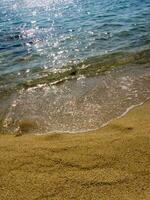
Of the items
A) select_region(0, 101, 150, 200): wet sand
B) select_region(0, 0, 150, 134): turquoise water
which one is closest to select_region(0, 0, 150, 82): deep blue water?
select_region(0, 0, 150, 134): turquoise water

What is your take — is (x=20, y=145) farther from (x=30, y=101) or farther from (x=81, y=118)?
(x=30, y=101)

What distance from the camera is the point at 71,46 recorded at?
1141 cm

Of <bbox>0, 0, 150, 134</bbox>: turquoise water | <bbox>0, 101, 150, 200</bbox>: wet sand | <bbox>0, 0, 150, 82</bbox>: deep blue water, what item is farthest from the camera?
<bbox>0, 0, 150, 82</bbox>: deep blue water

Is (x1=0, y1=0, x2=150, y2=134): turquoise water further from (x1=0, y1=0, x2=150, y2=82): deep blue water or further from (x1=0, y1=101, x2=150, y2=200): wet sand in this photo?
(x1=0, y1=101, x2=150, y2=200): wet sand

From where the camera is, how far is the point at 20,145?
4.70 meters

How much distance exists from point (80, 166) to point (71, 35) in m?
9.65

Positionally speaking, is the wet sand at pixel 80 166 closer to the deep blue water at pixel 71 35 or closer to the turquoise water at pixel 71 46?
the turquoise water at pixel 71 46

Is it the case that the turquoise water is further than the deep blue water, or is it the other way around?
the deep blue water

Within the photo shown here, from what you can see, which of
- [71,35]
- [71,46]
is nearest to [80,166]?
[71,46]

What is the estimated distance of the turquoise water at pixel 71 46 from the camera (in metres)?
8.48

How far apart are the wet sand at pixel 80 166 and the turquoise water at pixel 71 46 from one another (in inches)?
48.5

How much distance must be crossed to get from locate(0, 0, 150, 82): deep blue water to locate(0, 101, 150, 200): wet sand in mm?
4613

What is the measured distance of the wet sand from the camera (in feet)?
11.7

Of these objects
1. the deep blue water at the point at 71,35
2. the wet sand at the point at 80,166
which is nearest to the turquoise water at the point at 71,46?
the deep blue water at the point at 71,35
